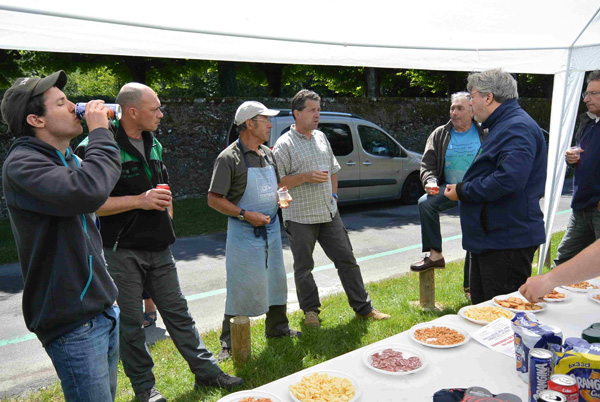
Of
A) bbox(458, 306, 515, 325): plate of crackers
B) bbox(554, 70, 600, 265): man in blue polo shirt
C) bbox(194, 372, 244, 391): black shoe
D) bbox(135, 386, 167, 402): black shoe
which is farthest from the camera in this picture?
bbox(554, 70, 600, 265): man in blue polo shirt

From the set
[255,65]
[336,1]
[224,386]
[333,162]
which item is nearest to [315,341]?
[224,386]

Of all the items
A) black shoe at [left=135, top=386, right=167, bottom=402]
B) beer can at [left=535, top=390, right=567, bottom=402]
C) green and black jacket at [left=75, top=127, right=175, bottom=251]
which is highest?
green and black jacket at [left=75, top=127, right=175, bottom=251]

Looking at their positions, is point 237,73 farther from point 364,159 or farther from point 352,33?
point 352,33

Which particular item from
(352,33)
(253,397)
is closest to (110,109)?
(253,397)

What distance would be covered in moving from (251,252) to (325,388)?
203 centimetres

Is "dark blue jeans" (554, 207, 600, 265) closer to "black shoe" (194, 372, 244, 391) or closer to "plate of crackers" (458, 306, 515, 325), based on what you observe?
"plate of crackers" (458, 306, 515, 325)

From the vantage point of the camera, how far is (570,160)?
14.4 feet

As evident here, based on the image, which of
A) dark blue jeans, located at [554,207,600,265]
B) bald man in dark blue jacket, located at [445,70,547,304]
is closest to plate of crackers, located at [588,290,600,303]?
bald man in dark blue jacket, located at [445,70,547,304]

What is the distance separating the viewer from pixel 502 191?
3035mm

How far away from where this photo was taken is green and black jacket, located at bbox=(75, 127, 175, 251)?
3.00 m

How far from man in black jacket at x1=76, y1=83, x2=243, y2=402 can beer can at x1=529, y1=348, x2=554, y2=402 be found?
2.12 m

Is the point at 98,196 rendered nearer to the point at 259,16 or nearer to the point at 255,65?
the point at 259,16

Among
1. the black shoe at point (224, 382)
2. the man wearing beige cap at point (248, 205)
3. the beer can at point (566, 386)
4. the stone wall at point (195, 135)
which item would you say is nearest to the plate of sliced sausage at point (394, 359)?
the beer can at point (566, 386)

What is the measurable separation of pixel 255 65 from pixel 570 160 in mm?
21729
